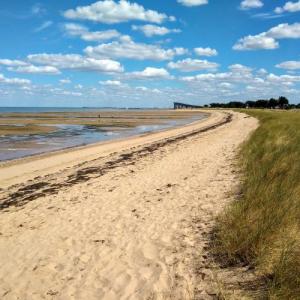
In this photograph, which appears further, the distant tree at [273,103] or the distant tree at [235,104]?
the distant tree at [235,104]

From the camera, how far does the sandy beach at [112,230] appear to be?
5012mm

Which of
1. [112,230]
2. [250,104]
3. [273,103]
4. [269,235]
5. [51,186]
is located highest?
[273,103]

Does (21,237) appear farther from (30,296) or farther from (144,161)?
(144,161)

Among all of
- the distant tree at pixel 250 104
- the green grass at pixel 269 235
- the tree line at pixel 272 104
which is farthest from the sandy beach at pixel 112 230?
the distant tree at pixel 250 104

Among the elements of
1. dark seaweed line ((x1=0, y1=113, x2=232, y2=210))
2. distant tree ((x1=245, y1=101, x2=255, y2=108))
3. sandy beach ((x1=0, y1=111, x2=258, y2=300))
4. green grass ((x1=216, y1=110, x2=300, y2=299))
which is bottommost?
dark seaweed line ((x1=0, y1=113, x2=232, y2=210))

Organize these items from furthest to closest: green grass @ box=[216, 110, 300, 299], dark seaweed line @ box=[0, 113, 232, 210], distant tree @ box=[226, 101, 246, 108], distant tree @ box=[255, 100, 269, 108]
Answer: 1. distant tree @ box=[226, 101, 246, 108]
2. distant tree @ box=[255, 100, 269, 108]
3. dark seaweed line @ box=[0, 113, 232, 210]
4. green grass @ box=[216, 110, 300, 299]

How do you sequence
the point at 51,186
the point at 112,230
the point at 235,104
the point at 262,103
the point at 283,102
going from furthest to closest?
the point at 235,104
the point at 262,103
the point at 283,102
the point at 51,186
the point at 112,230

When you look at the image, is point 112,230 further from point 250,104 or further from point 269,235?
point 250,104

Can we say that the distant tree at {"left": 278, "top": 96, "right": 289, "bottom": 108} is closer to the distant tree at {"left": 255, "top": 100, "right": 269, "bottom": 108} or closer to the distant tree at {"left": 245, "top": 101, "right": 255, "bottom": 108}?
the distant tree at {"left": 255, "top": 100, "right": 269, "bottom": 108}

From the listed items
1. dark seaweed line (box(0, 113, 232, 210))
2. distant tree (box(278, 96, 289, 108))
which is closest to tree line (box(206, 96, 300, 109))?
distant tree (box(278, 96, 289, 108))

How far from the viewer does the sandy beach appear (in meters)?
5.01

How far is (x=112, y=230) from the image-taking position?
7.12 metres

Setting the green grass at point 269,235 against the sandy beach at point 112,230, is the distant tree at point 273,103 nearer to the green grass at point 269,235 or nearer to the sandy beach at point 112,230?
the sandy beach at point 112,230

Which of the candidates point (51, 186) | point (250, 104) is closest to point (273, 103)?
point (250, 104)
